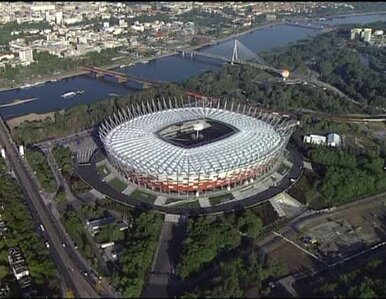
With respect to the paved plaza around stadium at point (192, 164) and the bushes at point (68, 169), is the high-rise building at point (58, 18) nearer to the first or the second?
the bushes at point (68, 169)

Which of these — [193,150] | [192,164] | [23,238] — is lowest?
[23,238]

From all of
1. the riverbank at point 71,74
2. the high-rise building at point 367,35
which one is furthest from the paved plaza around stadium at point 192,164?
the high-rise building at point 367,35

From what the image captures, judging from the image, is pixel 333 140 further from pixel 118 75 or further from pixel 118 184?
pixel 118 75

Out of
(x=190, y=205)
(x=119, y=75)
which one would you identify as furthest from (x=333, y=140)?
(x=119, y=75)

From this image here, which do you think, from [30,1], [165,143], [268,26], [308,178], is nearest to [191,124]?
[165,143]

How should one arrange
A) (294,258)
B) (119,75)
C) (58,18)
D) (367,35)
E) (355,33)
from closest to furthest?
(294,258), (119,75), (367,35), (355,33), (58,18)

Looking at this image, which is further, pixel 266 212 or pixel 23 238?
pixel 266 212

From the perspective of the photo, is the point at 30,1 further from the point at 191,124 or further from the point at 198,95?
the point at 191,124
